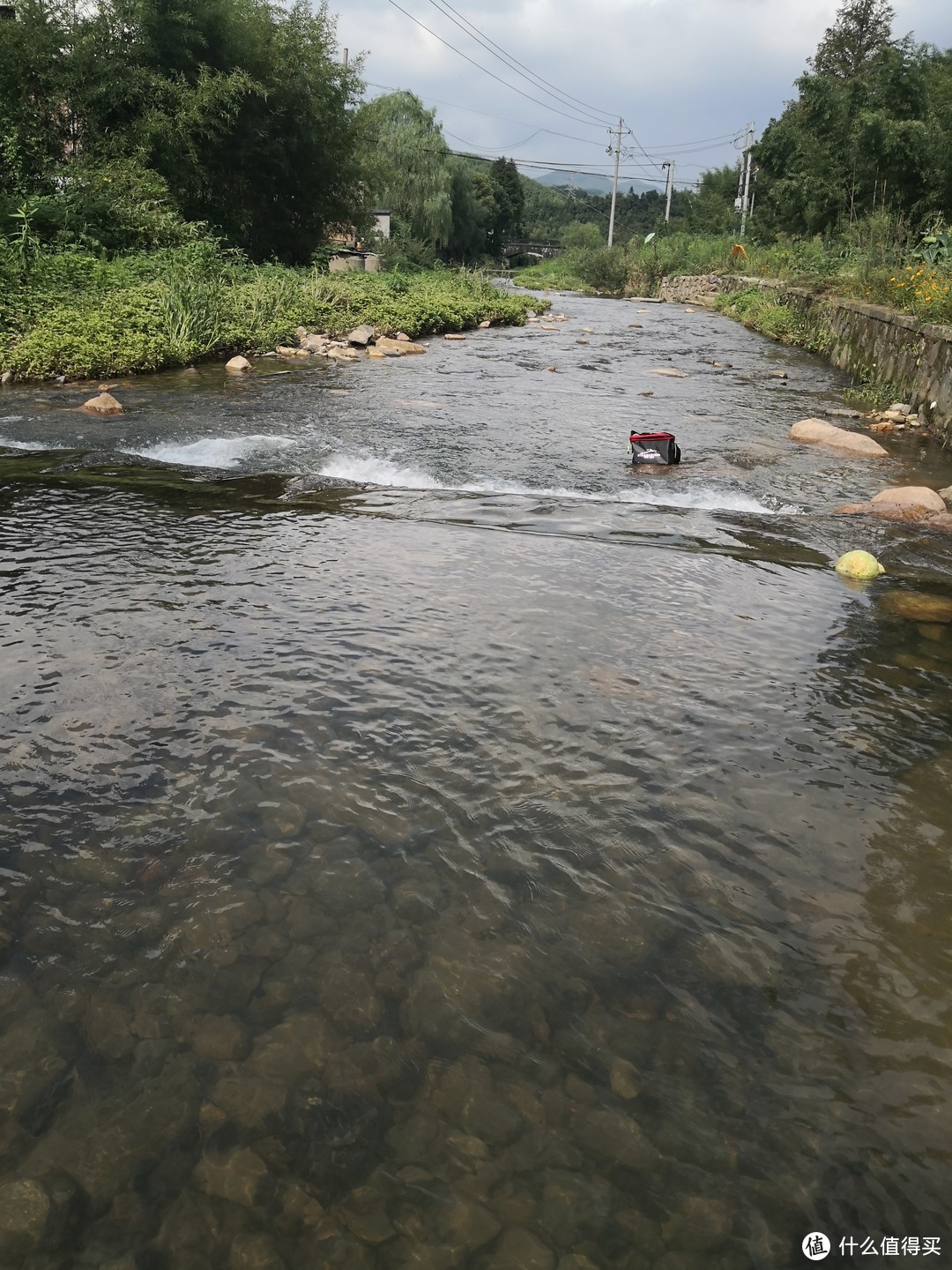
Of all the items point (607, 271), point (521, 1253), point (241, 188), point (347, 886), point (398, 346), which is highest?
point (241, 188)

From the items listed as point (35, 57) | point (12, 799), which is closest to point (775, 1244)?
point (12, 799)

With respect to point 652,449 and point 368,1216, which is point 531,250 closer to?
point 652,449

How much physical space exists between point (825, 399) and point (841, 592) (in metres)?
7.99

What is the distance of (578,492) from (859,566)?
234 centimetres

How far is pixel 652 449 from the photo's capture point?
7891mm

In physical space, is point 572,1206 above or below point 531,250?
below

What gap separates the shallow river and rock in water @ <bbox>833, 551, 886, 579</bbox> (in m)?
0.24

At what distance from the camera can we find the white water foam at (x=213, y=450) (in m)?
7.69

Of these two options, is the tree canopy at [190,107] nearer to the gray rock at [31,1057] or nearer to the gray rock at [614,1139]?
the gray rock at [31,1057]

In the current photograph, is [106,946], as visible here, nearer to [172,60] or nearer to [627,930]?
[627,930]

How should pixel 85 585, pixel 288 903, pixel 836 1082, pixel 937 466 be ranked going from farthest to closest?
pixel 937 466 → pixel 85 585 → pixel 288 903 → pixel 836 1082

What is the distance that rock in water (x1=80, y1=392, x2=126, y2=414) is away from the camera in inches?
372

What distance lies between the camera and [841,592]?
4.98 metres

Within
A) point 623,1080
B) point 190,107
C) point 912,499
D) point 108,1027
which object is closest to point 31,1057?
point 108,1027
